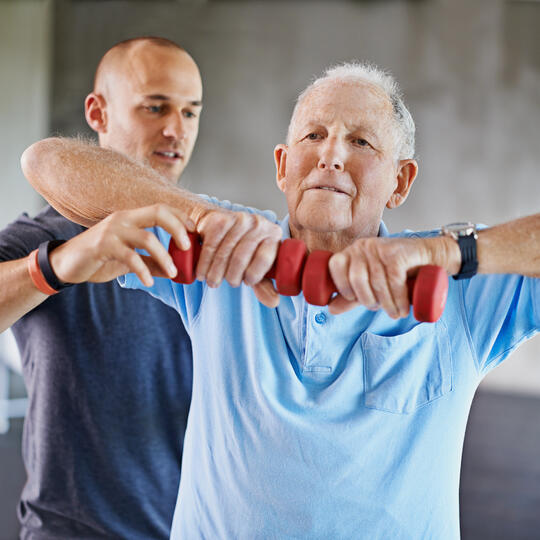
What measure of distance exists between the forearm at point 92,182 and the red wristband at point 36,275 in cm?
15

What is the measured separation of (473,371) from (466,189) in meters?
6.32

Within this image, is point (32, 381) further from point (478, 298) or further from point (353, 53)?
point (353, 53)

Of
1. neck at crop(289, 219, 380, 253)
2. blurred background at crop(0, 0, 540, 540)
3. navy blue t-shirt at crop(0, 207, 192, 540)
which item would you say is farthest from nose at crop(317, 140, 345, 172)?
blurred background at crop(0, 0, 540, 540)

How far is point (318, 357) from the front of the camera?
134cm

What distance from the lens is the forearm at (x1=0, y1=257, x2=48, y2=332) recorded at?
1.26 metres

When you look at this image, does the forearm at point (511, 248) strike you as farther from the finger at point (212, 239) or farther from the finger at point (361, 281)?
the finger at point (212, 239)

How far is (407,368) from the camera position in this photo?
132cm

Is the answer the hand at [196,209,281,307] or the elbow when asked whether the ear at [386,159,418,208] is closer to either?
the hand at [196,209,281,307]

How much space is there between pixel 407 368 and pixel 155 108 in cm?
131

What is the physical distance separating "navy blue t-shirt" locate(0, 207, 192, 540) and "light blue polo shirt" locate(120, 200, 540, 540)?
1.55 ft

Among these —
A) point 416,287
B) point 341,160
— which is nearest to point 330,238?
point 341,160

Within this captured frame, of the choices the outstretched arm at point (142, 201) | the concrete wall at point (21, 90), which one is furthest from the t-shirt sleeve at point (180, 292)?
the concrete wall at point (21, 90)

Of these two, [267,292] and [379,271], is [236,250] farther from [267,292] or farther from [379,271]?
[379,271]

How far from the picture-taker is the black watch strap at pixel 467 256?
43.2 inches
